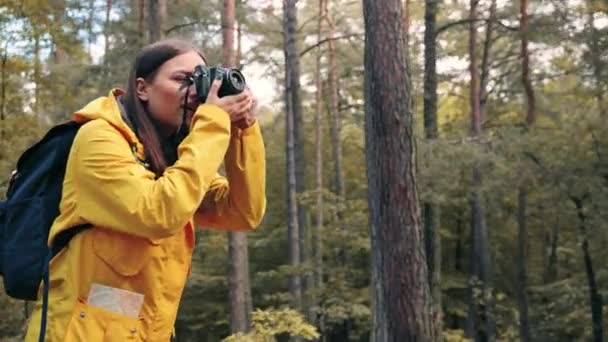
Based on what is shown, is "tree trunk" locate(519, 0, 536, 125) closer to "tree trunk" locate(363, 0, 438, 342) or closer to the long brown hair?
"tree trunk" locate(363, 0, 438, 342)

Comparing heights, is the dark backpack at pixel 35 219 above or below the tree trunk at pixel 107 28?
below

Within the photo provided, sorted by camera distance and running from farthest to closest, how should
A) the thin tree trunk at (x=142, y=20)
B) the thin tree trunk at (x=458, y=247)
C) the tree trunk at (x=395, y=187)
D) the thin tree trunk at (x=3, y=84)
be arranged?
the thin tree trunk at (x=458, y=247) → the thin tree trunk at (x=142, y=20) → the thin tree trunk at (x=3, y=84) → the tree trunk at (x=395, y=187)

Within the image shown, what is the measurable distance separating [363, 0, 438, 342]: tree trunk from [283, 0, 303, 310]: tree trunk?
25.5 feet

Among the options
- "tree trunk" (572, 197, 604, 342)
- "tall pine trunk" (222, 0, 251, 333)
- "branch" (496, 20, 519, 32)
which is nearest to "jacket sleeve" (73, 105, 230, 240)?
"tall pine trunk" (222, 0, 251, 333)

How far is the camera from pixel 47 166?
139 centimetres

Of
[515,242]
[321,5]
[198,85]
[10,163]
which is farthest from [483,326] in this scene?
[198,85]

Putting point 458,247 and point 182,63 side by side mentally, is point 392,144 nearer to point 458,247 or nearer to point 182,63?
point 182,63

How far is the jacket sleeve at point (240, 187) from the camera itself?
5.25 ft

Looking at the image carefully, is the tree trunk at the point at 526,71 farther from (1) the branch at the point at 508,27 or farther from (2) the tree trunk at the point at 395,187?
(2) the tree trunk at the point at 395,187

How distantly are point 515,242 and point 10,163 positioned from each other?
54.7 feet

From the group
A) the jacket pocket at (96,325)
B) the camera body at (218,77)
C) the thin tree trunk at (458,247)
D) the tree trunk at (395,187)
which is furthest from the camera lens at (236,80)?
the thin tree trunk at (458,247)

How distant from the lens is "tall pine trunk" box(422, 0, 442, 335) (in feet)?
43.4

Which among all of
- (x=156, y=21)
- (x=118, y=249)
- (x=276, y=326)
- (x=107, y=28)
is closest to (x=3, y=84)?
(x=156, y=21)

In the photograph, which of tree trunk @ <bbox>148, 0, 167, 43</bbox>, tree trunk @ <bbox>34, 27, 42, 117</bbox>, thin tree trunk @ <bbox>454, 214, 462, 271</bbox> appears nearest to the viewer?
tree trunk @ <bbox>148, 0, 167, 43</bbox>
